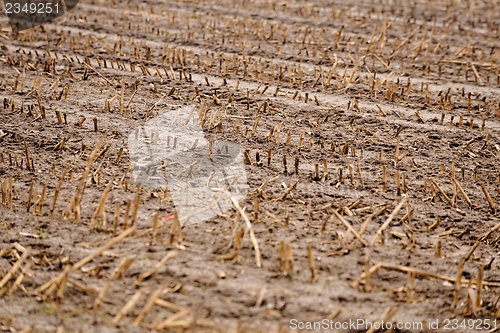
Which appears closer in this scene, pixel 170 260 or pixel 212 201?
pixel 170 260

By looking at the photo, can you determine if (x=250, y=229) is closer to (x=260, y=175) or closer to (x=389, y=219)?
(x=260, y=175)

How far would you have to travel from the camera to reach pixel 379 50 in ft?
23.7

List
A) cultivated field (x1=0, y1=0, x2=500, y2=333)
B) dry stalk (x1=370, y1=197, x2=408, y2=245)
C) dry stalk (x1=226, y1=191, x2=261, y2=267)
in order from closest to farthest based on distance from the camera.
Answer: cultivated field (x1=0, y1=0, x2=500, y2=333)
dry stalk (x1=226, y1=191, x2=261, y2=267)
dry stalk (x1=370, y1=197, x2=408, y2=245)

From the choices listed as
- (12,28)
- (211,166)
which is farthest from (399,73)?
(12,28)

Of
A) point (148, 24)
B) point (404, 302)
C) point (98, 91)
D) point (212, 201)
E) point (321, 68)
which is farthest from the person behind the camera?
point (148, 24)

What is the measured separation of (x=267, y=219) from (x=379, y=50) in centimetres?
388

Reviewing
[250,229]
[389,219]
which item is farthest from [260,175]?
[389,219]

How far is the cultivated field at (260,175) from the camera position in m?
3.40

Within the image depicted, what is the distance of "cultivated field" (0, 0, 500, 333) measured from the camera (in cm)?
340

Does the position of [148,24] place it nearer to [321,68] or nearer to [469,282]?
[321,68]

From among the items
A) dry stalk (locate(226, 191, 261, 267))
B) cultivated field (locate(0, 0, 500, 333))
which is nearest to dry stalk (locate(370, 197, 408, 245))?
cultivated field (locate(0, 0, 500, 333))

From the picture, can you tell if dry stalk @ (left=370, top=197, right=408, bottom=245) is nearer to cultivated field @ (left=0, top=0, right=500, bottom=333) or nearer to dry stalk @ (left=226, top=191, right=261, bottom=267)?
cultivated field @ (left=0, top=0, right=500, bottom=333)

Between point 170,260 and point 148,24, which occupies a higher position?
point 148,24

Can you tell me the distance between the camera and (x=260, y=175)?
15.3ft
